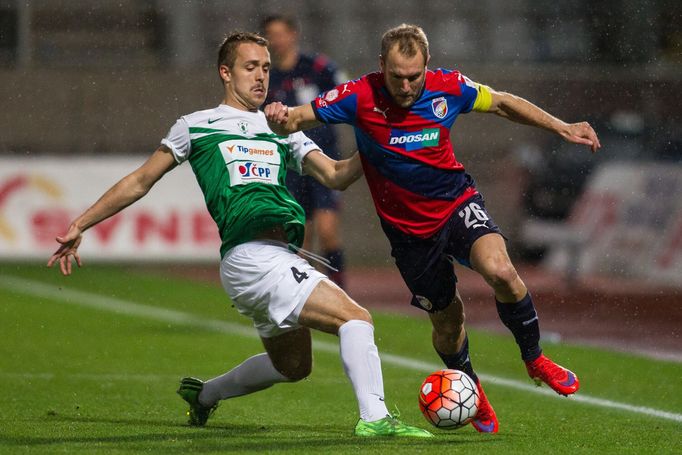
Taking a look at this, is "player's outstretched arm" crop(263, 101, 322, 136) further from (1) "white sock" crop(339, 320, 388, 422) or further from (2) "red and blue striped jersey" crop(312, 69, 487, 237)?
(1) "white sock" crop(339, 320, 388, 422)

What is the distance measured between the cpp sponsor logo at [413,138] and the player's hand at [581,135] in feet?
2.09

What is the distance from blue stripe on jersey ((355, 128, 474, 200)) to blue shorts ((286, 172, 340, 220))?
4.01 m

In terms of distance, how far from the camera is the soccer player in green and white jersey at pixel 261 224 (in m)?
6.25

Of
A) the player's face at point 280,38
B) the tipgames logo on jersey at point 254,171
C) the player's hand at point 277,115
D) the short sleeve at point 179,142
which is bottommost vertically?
the tipgames logo on jersey at point 254,171

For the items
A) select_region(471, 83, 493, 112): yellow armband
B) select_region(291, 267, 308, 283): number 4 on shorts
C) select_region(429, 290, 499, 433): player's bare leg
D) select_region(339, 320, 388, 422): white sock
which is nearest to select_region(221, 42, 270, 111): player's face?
select_region(291, 267, 308, 283): number 4 on shorts

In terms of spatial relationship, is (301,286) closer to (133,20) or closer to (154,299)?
(154,299)

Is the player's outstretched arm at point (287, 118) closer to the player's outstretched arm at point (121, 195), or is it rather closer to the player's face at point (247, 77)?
the player's face at point (247, 77)

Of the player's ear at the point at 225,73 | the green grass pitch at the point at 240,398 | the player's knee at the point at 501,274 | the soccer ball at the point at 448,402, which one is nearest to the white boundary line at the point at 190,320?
the green grass pitch at the point at 240,398

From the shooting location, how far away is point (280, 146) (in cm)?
682

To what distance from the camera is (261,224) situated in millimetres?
6578

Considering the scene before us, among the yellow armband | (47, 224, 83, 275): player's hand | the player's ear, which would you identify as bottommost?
(47, 224, 83, 275): player's hand

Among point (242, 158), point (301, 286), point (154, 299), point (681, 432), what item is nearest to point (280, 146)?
point (242, 158)

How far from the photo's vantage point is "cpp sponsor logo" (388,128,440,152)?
6.91 metres

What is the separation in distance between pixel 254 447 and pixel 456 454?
0.91 metres
